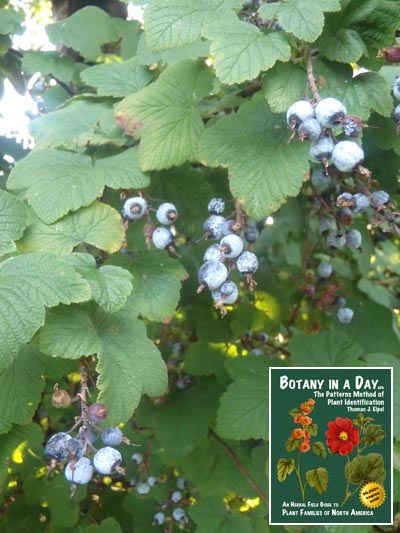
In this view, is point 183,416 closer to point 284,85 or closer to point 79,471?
point 79,471

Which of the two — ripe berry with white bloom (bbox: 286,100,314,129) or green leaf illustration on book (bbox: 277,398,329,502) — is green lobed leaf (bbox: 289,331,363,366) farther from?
ripe berry with white bloom (bbox: 286,100,314,129)

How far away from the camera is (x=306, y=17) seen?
1110mm

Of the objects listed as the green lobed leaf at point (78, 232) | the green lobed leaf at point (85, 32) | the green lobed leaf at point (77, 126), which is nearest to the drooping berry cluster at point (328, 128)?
the green lobed leaf at point (78, 232)

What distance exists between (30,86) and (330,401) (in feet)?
5.25

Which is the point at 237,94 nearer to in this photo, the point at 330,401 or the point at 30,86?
the point at 330,401

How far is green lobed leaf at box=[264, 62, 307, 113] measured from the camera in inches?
45.4

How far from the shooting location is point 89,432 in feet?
3.41

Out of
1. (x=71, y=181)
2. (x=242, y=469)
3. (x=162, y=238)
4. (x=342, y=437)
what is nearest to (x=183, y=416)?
(x=242, y=469)

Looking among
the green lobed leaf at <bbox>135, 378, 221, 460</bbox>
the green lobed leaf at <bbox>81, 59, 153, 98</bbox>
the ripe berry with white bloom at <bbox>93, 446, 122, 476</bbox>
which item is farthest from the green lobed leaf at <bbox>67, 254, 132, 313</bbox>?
the green lobed leaf at <bbox>135, 378, 221, 460</bbox>

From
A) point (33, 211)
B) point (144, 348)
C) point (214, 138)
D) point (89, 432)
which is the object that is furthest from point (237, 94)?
point (89, 432)

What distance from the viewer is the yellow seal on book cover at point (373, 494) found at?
4.26 ft

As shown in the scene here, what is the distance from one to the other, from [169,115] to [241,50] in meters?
0.29

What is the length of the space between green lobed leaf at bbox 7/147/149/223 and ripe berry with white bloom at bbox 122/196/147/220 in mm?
34

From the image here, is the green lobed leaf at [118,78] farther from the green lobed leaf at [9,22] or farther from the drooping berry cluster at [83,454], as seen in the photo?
the drooping berry cluster at [83,454]
